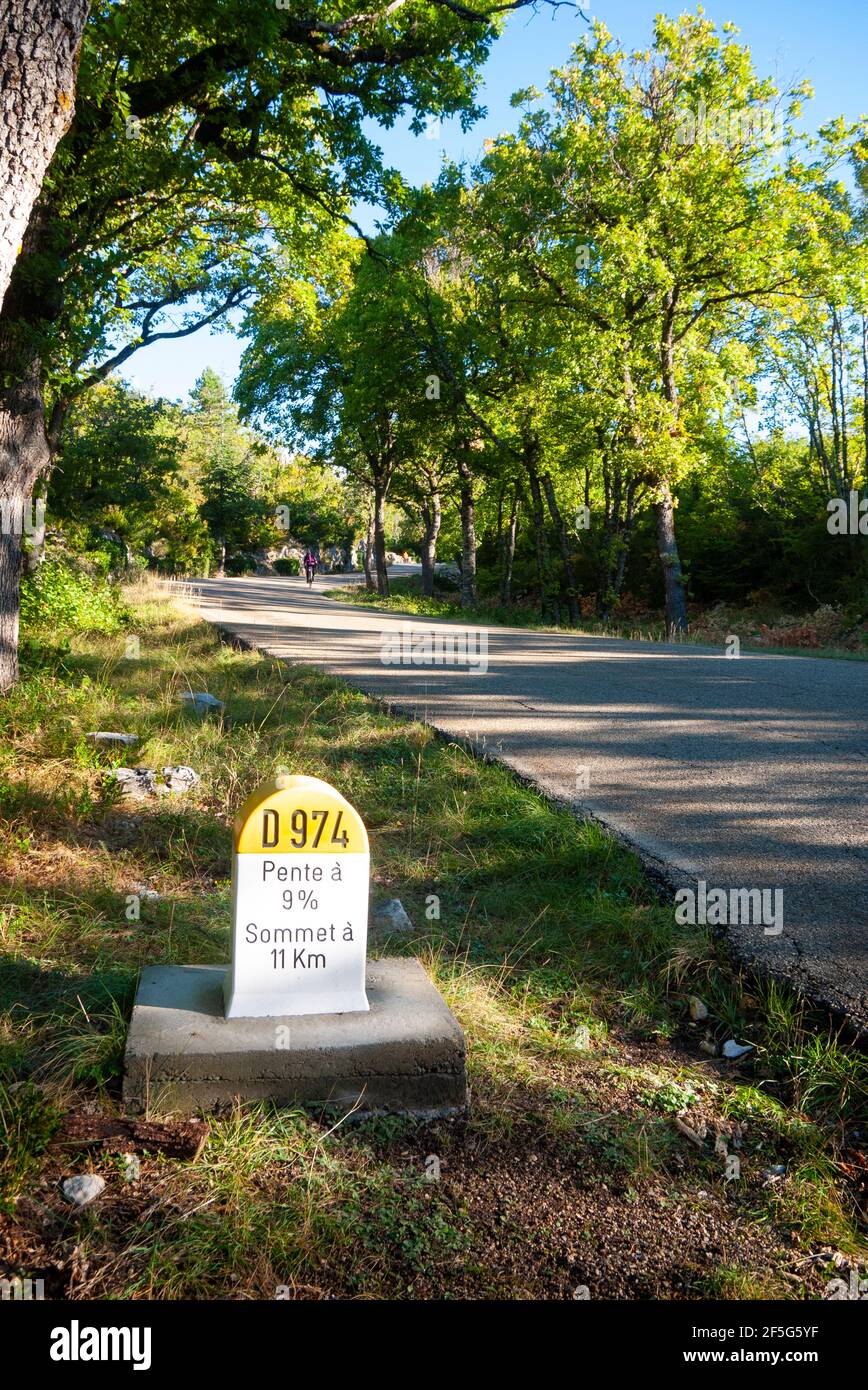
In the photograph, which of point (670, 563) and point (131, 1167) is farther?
point (670, 563)

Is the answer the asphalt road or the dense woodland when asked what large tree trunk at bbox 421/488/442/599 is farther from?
the asphalt road

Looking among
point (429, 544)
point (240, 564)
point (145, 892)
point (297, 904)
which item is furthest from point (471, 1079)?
point (240, 564)

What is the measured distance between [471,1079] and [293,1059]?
623mm

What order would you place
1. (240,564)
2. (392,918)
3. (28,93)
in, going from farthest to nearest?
1. (240,564)
2. (392,918)
3. (28,93)

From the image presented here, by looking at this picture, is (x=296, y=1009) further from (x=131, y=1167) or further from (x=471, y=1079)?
(x=131, y=1167)

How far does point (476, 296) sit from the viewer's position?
25672 mm

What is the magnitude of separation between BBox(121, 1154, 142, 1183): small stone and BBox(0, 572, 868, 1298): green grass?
23 millimetres

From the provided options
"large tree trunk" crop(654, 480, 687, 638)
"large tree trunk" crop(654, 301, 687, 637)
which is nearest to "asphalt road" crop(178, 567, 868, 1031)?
"large tree trunk" crop(654, 301, 687, 637)

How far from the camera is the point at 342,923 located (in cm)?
323

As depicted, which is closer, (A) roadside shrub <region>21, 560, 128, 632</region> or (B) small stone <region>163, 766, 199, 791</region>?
(B) small stone <region>163, 766, 199, 791</region>

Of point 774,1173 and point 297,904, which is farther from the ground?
point 297,904

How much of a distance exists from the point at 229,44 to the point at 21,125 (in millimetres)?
6342

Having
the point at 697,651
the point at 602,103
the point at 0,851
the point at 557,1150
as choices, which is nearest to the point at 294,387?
the point at 602,103

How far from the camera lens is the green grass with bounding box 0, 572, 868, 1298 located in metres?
2.31
